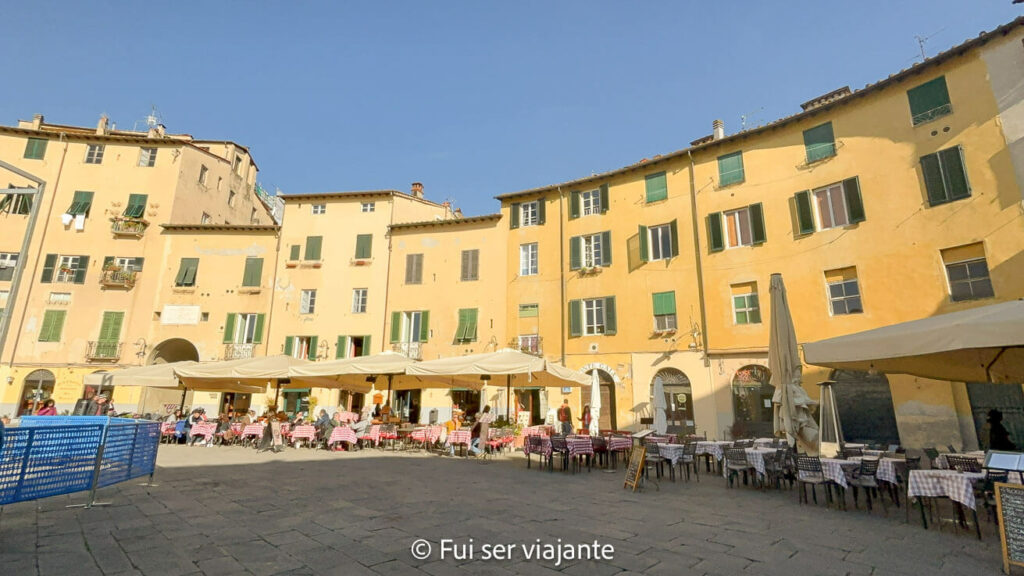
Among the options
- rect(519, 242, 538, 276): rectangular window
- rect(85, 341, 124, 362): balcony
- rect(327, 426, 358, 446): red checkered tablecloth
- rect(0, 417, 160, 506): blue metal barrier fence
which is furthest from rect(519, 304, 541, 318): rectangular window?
rect(85, 341, 124, 362): balcony

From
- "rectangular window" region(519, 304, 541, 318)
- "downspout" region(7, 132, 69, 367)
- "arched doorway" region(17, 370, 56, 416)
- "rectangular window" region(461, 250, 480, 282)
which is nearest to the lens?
"rectangular window" region(519, 304, 541, 318)

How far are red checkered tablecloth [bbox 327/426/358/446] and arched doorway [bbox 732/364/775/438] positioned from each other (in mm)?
11941

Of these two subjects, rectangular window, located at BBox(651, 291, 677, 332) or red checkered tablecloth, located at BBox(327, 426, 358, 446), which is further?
rectangular window, located at BBox(651, 291, 677, 332)

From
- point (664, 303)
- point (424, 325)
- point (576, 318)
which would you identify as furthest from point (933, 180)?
point (424, 325)

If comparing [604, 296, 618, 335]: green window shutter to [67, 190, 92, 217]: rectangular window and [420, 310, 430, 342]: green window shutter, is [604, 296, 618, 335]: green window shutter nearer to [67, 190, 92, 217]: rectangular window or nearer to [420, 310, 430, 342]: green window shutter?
[420, 310, 430, 342]: green window shutter

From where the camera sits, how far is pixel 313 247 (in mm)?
24859

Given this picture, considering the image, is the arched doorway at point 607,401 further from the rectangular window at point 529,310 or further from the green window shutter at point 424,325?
the green window shutter at point 424,325

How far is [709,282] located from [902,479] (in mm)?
11568

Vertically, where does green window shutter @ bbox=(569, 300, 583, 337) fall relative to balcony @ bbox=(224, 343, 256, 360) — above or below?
above

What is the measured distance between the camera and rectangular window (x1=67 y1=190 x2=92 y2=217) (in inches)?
949

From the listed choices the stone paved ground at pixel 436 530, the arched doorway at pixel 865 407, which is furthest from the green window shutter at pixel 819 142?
the stone paved ground at pixel 436 530

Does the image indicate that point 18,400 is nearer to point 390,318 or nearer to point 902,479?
point 390,318

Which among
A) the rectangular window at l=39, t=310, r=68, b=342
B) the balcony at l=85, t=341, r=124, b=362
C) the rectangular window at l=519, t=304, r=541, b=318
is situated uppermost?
the rectangular window at l=519, t=304, r=541, b=318

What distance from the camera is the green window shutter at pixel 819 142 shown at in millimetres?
16578
